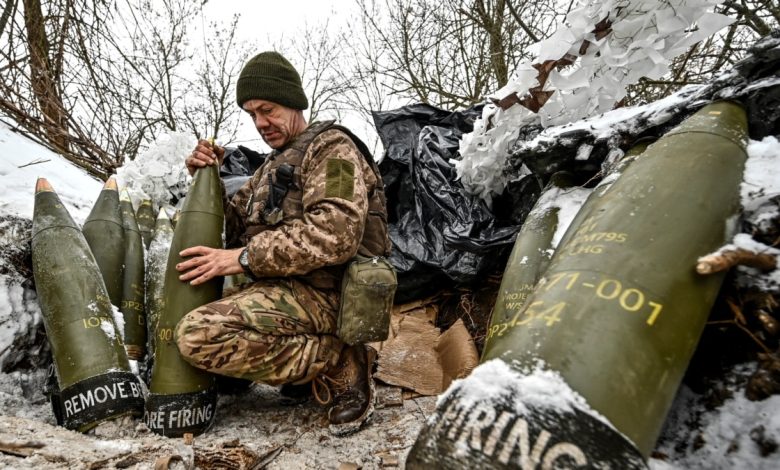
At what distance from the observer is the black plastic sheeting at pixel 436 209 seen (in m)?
2.84

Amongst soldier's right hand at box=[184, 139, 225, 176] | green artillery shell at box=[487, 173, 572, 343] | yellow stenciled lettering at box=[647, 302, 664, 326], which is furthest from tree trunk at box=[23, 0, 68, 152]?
yellow stenciled lettering at box=[647, 302, 664, 326]

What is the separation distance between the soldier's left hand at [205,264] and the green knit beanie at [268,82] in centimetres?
80

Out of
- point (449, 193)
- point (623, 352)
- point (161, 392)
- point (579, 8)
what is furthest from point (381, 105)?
point (623, 352)

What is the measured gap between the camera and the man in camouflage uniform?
1.83m

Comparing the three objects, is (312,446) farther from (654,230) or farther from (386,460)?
(654,230)

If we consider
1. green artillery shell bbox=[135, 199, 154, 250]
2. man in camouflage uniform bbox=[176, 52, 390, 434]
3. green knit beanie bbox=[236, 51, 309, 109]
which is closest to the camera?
man in camouflage uniform bbox=[176, 52, 390, 434]

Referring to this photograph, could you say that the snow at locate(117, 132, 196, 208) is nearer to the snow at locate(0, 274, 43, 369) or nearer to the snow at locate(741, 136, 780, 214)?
the snow at locate(0, 274, 43, 369)

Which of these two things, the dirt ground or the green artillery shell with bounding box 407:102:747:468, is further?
the dirt ground

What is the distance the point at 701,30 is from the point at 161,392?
8.81 feet

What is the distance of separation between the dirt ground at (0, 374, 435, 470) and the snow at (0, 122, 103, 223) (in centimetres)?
106

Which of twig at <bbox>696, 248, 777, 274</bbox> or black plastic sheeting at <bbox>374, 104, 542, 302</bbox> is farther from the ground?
black plastic sheeting at <bbox>374, 104, 542, 302</bbox>

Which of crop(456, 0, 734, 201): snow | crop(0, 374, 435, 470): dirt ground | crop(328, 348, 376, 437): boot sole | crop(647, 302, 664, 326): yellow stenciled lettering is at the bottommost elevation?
crop(0, 374, 435, 470): dirt ground

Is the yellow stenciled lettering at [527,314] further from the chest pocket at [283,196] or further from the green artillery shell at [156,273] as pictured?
the green artillery shell at [156,273]

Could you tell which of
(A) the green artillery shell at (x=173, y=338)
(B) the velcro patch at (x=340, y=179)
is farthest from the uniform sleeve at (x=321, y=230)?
(A) the green artillery shell at (x=173, y=338)
